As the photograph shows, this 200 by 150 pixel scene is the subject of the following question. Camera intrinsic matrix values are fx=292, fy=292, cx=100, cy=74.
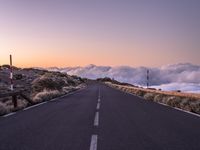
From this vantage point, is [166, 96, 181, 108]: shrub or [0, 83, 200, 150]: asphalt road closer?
[0, 83, 200, 150]: asphalt road

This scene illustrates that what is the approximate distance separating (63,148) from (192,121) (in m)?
6.09

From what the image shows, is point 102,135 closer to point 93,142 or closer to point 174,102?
point 93,142

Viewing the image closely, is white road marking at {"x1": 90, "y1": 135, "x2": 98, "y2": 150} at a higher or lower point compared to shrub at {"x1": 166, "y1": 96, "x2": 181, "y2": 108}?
higher

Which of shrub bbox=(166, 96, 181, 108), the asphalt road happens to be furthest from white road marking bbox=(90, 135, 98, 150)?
shrub bbox=(166, 96, 181, 108)

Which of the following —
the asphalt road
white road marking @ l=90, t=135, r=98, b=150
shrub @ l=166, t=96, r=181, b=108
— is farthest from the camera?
shrub @ l=166, t=96, r=181, b=108

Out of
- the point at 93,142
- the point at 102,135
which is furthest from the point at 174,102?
the point at 93,142

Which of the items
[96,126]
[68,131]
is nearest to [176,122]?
[96,126]

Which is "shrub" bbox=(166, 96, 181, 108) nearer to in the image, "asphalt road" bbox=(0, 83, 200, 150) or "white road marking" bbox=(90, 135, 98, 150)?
"asphalt road" bbox=(0, 83, 200, 150)

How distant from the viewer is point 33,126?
377 inches

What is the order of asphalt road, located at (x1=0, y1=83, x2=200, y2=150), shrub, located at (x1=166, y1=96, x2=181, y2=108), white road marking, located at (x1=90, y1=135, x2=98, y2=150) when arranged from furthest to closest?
shrub, located at (x1=166, y1=96, x2=181, y2=108), asphalt road, located at (x1=0, y1=83, x2=200, y2=150), white road marking, located at (x1=90, y1=135, x2=98, y2=150)

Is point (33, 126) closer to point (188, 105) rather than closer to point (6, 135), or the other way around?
point (6, 135)

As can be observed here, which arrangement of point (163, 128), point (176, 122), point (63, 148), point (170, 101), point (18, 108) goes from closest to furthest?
1. point (63, 148)
2. point (163, 128)
3. point (176, 122)
4. point (18, 108)
5. point (170, 101)

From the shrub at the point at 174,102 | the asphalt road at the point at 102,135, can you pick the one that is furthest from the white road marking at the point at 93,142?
the shrub at the point at 174,102

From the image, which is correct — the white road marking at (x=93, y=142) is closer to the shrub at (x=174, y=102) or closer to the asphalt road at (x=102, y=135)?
the asphalt road at (x=102, y=135)
